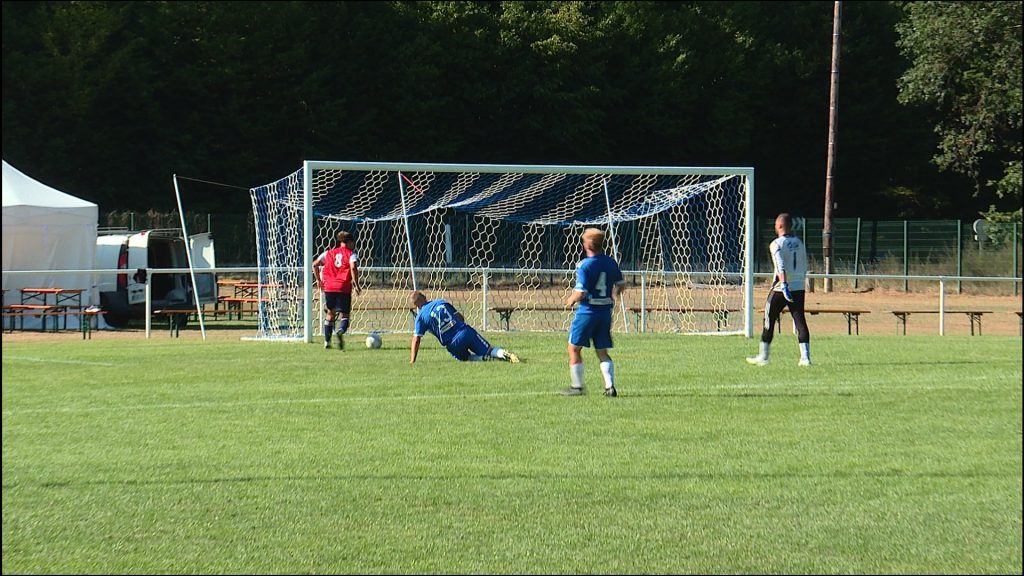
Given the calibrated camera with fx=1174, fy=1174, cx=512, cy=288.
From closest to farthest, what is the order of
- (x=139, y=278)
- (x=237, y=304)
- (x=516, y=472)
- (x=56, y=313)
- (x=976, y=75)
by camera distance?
(x=516, y=472) < (x=976, y=75) < (x=56, y=313) < (x=139, y=278) < (x=237, y=304)

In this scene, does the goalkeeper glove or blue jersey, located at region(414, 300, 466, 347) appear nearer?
the goalkeeper glove

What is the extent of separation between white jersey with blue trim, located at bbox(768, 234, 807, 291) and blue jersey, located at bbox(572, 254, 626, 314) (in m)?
3.49

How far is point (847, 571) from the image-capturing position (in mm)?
4891

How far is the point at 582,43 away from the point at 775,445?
3725cm

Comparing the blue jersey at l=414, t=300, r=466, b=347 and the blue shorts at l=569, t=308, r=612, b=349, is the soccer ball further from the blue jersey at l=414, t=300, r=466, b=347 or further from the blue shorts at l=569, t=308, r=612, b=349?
the blue shorts at l=569, t=308, r=612, b=349

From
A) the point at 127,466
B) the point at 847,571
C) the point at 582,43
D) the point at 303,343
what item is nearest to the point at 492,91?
the point at 582,43

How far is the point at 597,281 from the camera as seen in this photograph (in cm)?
1098

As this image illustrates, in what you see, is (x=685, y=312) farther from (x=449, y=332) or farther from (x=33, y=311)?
(x=33, y=311)

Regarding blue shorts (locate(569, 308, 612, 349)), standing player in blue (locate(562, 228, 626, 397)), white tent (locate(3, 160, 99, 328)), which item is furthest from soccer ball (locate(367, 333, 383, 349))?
white tent (locate(3, 160, 99, 328))

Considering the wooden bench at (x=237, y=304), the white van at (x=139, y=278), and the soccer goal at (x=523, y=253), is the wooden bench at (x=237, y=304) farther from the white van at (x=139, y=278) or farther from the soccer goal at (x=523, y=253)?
the soccer goal at (x=523, y=253)

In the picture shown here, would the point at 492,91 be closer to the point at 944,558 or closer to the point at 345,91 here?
the point at 345,91

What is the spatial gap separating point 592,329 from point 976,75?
13.2ft

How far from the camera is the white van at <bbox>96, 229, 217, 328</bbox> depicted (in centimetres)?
2353

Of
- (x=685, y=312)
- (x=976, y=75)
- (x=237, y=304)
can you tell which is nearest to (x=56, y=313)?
(x=237, y=304)
